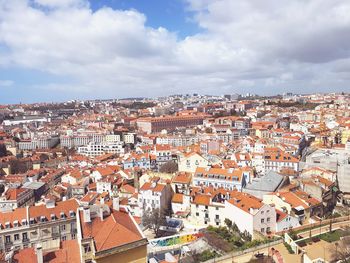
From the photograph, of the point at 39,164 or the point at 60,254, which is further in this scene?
the point at 39,164

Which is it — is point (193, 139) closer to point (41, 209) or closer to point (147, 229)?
point (147, 229)

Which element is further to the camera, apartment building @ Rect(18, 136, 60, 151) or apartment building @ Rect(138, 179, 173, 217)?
apartment building @ Rect(18, 136, 60, 151)

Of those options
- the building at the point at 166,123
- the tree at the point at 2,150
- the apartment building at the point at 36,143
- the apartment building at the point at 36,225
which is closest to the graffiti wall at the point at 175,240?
the apartment building at the point at 36,225

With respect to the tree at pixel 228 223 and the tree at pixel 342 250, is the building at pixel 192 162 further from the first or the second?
the tree at pixel 342 250

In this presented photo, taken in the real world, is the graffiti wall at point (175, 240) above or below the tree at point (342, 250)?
below

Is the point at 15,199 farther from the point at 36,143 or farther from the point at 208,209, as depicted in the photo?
the point at 36,143

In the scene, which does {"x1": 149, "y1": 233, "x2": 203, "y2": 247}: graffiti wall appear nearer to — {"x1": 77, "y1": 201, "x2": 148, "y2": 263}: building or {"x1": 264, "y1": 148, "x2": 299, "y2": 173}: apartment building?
{"x1": 77, "y1": 201, "x2": 148, "y2": 263}: building

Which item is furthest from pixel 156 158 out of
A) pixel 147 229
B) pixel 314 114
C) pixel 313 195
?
pixel 314 114

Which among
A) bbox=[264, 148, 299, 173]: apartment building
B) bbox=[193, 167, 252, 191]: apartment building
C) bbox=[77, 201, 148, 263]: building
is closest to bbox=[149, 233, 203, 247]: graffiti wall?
bbox=[193, 167, 252, 191]: apartment building
